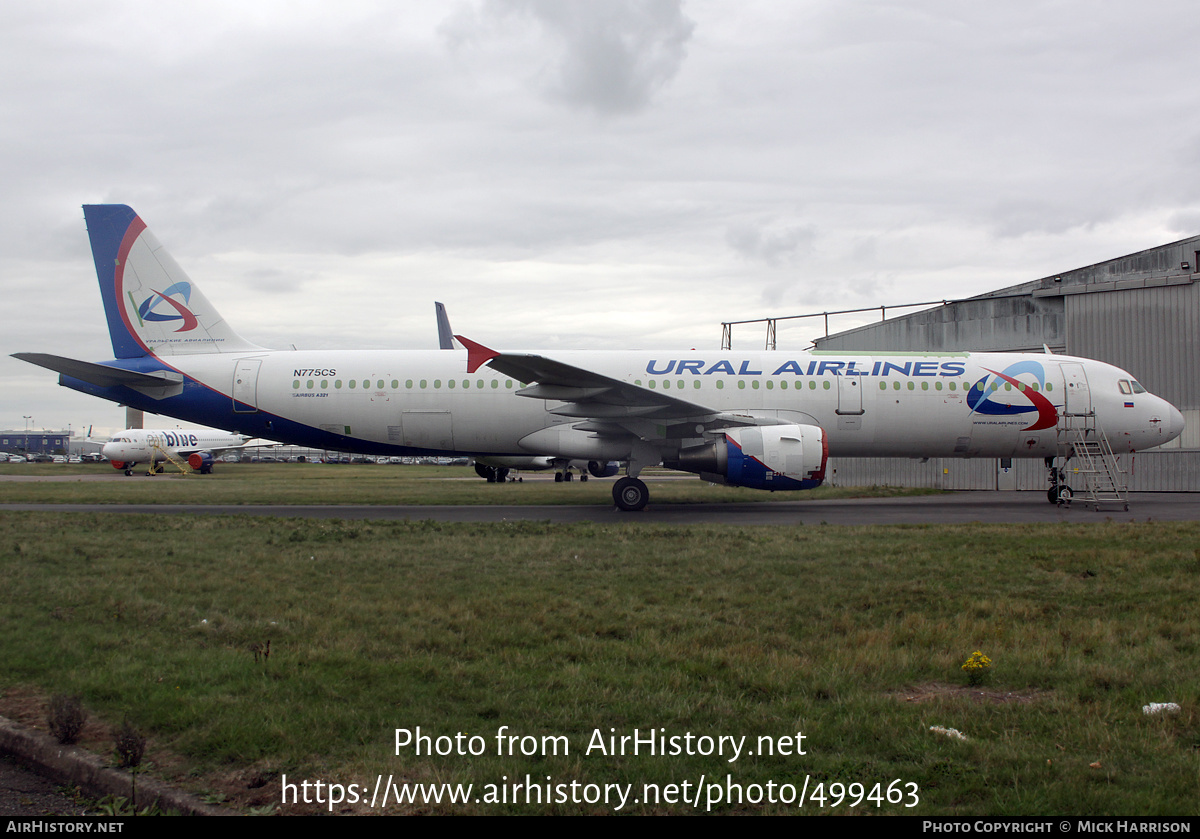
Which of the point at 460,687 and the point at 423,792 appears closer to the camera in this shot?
the point at 423,792

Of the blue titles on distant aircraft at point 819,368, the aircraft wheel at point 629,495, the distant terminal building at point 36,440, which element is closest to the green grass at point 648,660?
the aircraft wheel at point 629,495

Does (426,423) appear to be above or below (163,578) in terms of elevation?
above

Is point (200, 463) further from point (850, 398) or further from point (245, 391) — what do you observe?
point (850, 398)

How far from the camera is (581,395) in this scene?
15523 millimetres

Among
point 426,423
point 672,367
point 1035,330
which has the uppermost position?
point 1035,330

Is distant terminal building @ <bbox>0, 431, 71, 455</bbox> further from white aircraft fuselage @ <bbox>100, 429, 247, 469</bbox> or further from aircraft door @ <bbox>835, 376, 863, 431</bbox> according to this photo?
aircraft door @ <bbox>835, 376, 863, 431</bbox>

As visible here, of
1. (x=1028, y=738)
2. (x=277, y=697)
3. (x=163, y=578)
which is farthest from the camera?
(x=163, y=578)

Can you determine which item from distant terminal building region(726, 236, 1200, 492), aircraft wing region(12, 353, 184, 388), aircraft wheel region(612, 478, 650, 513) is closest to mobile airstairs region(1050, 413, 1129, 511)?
distant terminal building region(726, 236, 1200, 492)

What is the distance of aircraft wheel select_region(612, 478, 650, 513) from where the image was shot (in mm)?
16188

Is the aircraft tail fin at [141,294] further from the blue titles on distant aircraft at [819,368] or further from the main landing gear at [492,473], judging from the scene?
the main landing gear at [492,473]

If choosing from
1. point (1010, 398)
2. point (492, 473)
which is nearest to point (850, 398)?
point (1010, 398)

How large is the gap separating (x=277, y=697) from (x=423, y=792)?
1458mm

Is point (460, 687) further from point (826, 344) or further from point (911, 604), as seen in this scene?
point (826, 344)
